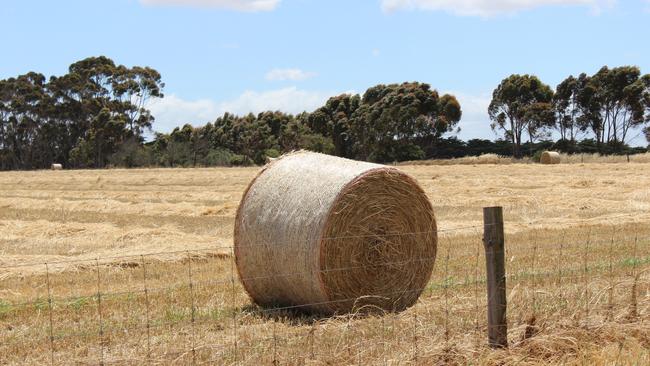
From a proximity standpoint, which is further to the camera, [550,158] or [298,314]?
[550,158]

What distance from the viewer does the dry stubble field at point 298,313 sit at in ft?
23.7

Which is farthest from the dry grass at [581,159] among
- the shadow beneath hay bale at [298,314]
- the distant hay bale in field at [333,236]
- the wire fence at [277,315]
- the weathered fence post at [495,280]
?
the weathered fence post at [495,280]

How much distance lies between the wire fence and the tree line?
53.0 meters

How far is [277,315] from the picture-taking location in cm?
935

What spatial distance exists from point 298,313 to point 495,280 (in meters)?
3.12

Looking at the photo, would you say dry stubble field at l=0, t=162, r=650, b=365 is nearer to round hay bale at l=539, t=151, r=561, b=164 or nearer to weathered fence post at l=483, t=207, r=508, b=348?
weathered fence post at l=483, t=207, r=508, b=348

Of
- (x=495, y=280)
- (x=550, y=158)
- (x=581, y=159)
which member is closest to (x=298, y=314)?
(x=495, y=280)

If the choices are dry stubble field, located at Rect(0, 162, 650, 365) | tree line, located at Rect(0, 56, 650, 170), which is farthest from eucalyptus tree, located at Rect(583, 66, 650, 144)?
dry stubble field, located at Rect(0, 162, 650, 365)

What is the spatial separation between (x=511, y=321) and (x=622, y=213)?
1364 centimetres

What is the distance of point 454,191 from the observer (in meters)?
28.4

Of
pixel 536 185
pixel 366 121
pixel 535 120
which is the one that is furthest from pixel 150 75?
pixel 536 185

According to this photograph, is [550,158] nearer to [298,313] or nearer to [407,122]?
[407,122]

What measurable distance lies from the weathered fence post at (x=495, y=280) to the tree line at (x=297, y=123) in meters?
57.7

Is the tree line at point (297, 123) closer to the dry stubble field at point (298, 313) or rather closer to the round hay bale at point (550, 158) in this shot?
the round hay bale at point (550, 158)
